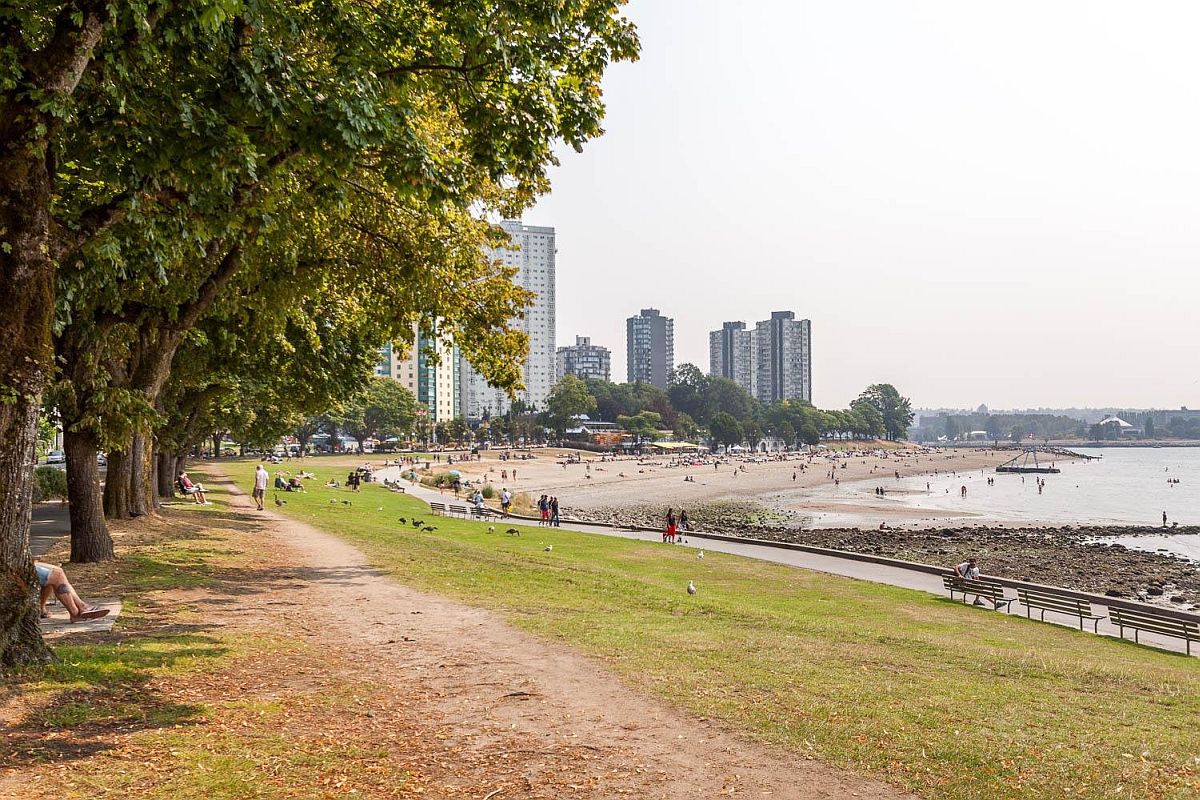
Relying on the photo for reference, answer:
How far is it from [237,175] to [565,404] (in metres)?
166

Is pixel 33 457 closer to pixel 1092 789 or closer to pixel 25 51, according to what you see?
pixel 25 51

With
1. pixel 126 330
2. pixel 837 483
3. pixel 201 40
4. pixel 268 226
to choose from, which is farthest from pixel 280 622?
pixel 837 483

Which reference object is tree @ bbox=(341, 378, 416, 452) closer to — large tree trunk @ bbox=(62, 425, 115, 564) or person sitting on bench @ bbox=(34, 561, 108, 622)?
large tree trunk @ bbox=(62, 425, 115, 564)

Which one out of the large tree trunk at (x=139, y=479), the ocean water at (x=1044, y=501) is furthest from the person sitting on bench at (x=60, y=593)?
the ocean water at (x=1044, y=501)

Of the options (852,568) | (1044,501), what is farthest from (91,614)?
(1044,501)

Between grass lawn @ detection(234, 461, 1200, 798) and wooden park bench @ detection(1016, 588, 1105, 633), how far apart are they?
0.97 m

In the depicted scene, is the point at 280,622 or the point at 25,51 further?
the point at 280,622

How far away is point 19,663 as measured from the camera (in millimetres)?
7551

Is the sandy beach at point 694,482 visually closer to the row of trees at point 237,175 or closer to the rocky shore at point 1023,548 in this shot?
the rocky shore at point 1023,548

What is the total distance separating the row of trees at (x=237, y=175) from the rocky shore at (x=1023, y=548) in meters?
25.1

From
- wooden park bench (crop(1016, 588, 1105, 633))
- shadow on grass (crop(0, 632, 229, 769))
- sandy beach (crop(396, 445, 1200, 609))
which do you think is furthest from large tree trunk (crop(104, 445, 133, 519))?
sandy beach (crop(396, 445, 1200, 609))

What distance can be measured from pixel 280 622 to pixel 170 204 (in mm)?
5538

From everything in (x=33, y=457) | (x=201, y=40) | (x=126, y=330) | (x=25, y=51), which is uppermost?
(x=201, y=40)

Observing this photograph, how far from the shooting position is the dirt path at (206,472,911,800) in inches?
247
